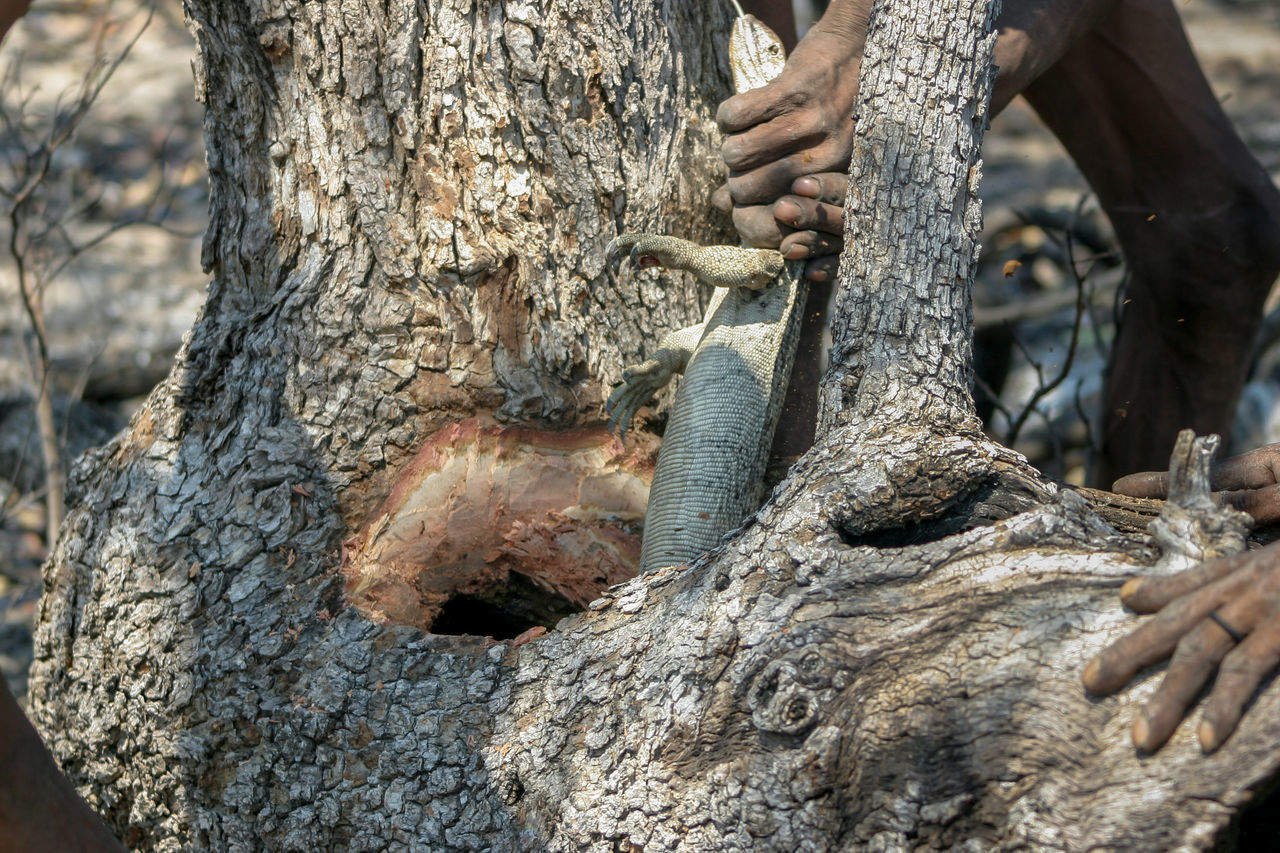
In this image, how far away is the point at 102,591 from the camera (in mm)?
2447

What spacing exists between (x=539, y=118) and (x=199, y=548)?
1.22 meters

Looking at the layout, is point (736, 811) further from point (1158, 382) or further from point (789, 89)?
point (1158, 382)

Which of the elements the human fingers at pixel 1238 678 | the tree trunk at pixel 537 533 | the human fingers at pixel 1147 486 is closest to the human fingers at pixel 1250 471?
the human fingers at pixel 1147 486

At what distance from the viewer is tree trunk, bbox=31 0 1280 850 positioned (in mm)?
1543

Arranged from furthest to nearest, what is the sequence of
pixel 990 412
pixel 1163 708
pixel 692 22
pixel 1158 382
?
1. pixel 990 412
2. pixel 1158 382
3. pixel 692 22
4. pixel 1163 708

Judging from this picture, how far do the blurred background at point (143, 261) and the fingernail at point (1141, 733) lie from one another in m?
2.32

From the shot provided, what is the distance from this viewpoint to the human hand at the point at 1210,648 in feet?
4.15

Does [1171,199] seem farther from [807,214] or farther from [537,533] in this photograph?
[537,533]

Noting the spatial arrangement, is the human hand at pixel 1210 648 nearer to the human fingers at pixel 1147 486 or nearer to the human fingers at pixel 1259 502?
the human fingers at pixel 1259 502

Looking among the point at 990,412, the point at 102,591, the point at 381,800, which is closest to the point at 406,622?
the point at 381,800

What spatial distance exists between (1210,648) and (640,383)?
1.59 metres

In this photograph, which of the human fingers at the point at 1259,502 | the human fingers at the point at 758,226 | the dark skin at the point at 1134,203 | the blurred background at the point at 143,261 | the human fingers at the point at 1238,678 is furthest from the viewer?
the blurred background at the point at 143,261

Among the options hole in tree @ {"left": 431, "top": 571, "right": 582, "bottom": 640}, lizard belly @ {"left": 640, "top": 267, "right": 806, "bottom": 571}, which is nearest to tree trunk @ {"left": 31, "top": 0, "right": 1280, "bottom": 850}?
hole in tree @ {"left": 431, "top": 571, "right": 582, "bottom": 640}

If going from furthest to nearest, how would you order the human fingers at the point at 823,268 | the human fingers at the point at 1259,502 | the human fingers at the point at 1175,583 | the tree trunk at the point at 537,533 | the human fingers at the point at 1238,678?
the human fingers at the point at 823,268 < the human fingers at the point at 1259,502 < the tree trunk at the point at 537,533 < the human fingers at the point at 1175,583 < the human fingers at the point at 1238,678
